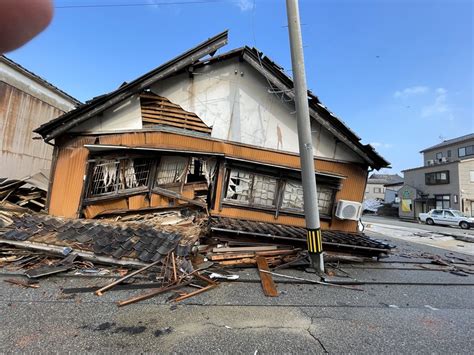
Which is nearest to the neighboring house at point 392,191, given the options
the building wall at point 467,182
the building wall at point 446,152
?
the building wall at point 446,152

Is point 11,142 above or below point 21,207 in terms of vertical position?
above

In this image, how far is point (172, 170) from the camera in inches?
345

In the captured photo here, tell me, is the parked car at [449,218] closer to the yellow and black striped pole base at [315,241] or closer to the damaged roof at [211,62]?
the damaged roof at [211,62]

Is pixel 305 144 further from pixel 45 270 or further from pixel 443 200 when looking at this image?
pixel 443 200

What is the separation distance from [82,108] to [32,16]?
8034 mm

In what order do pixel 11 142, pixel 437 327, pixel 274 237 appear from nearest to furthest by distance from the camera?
pixel 437 327
pixel 274 237
pixel 11 142

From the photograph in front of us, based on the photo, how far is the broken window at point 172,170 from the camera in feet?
28.5

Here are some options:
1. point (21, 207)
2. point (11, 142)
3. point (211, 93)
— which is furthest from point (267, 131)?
point (11, 142)

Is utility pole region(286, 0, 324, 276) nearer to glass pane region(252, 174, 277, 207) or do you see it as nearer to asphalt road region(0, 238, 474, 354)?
asphalt road region(0, 238, 474, 354)

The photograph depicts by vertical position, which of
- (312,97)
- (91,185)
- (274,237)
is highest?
(312,97)

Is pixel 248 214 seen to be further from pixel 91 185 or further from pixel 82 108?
pixel 82 108

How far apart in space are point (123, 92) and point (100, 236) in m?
4.31

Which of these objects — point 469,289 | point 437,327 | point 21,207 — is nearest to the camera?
point 437,327

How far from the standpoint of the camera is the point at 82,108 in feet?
25.8
